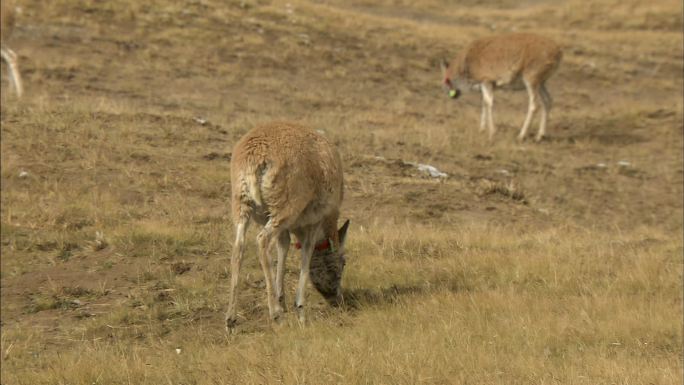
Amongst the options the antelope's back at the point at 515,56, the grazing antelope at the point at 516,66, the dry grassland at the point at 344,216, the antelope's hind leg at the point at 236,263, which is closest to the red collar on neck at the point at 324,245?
the dry grassland at the point at 344,216

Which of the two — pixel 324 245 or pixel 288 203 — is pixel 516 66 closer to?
pixel 324 245

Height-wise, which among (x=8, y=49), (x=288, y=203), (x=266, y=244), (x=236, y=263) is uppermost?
(x=288, y=203)

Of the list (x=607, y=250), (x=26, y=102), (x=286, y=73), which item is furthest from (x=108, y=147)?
(x=286, y=73)

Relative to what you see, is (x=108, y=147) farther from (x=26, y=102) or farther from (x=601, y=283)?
(x=601, y=283)

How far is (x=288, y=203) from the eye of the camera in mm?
7230

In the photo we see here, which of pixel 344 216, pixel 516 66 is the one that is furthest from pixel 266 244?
pixel 516 66

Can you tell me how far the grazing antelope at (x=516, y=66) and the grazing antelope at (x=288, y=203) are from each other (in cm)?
1137

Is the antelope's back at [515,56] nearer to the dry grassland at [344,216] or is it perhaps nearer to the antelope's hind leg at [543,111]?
the antelope's hind leg at [543,111]

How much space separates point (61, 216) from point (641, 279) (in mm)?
6965

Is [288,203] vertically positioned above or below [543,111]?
above

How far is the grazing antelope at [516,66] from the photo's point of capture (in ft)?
63.2

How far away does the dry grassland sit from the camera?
21.3 feet

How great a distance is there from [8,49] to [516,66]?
11.1 metres

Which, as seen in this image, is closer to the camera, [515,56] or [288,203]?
[288,203]
